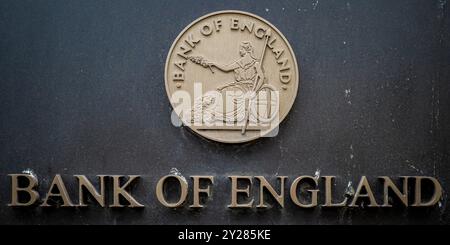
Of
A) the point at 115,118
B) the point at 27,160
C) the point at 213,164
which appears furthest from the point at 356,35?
the point at 27,160

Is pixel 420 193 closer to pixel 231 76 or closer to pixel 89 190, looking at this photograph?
pixel 231 76

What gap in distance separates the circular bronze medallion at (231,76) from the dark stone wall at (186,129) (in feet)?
0.52

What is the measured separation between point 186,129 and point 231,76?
642 millimetres

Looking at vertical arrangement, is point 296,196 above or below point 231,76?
below

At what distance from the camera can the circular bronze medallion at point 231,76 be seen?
547 centimetres

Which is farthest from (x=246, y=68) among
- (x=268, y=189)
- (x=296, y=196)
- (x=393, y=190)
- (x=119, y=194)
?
(x=393, y=190)

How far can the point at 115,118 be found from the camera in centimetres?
556

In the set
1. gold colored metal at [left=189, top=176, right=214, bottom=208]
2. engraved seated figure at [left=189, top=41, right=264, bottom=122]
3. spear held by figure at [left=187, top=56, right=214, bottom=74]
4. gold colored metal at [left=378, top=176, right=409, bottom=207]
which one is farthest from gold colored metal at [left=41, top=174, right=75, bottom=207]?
gold colored metal at [left=378, top=176, right=409, bottom=207]

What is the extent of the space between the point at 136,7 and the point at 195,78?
2.93 feet

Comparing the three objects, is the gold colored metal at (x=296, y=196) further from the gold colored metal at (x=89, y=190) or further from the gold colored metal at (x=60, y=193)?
the gold colored metal at (x=60, y=193)

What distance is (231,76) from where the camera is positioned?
5520 millimetres

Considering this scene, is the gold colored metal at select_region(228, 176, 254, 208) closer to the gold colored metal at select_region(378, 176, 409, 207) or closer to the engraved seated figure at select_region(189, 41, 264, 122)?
the engraved seated figure at select_region(189, 41, 264, 122)
